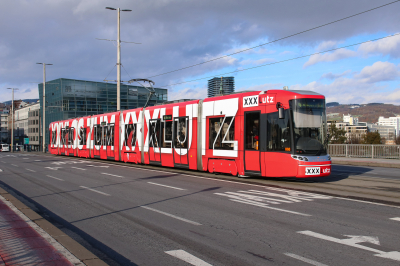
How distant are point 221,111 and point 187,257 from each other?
10.5m

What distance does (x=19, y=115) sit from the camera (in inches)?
4865

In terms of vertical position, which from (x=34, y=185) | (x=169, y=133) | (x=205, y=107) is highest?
(x=205, y=107)

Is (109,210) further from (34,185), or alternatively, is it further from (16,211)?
(34,185)

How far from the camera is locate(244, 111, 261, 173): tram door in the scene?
44.5ft

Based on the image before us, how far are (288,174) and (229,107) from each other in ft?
12.8

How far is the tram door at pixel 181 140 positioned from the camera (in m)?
17.4

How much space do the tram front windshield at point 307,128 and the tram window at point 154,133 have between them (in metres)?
9.01

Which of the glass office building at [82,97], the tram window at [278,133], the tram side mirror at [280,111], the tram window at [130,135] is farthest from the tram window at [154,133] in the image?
the glass office building at [82,97]

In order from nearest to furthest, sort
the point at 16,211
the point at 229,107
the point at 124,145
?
the point at 16,211
the point at 229,107
the point at 124,145

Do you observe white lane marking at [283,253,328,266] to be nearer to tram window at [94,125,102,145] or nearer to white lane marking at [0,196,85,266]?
white lane marking at [0,196,85,266]

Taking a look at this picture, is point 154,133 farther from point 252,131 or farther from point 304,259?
point 304,259

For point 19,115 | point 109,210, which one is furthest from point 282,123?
point 19,115

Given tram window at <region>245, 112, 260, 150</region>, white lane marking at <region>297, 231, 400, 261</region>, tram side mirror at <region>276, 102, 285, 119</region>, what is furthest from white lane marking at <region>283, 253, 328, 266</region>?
tram window at <region>245, 112, 260, 150</region>

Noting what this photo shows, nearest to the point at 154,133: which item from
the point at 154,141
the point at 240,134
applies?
the point at 154,141
